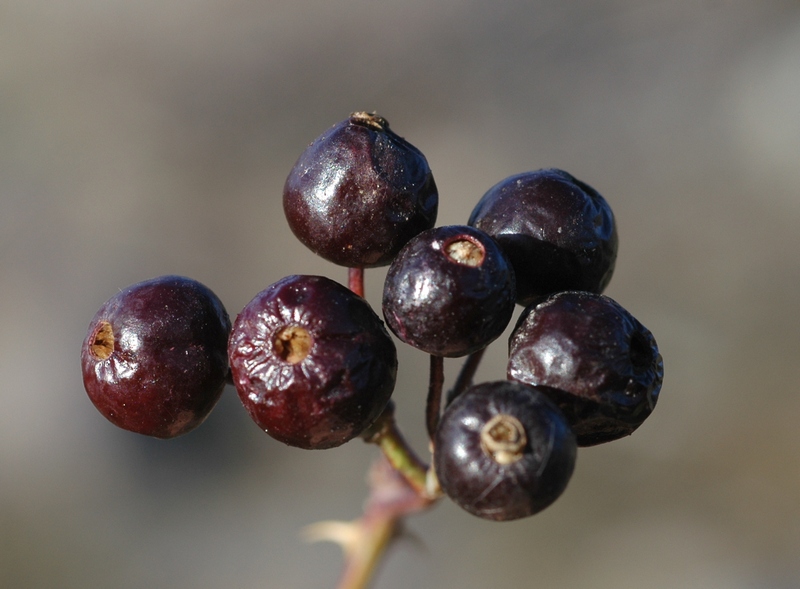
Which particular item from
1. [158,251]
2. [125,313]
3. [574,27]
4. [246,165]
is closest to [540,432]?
[125,313]

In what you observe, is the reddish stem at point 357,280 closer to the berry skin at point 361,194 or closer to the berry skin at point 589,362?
the berry skin at point 361,194

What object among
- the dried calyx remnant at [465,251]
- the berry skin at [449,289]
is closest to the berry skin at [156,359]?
the berry skin at [449,289]

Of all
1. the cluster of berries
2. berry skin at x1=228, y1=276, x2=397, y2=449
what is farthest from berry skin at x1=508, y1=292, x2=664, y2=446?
berry skin at x1=228, y1=276, x2=397, y2=449

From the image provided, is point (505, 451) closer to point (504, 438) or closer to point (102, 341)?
point (504, 438)

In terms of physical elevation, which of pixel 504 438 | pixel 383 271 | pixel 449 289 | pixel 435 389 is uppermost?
pixel 449 289

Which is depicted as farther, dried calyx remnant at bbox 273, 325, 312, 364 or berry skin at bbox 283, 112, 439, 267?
berry skin at bbox 283, 112, 439, 267

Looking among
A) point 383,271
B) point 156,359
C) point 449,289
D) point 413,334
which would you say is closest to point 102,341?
point 156,359

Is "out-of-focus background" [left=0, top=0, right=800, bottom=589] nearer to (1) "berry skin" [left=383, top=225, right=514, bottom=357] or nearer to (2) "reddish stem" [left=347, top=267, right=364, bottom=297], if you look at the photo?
(2) "reddish stem" [left=347, top=267, right=364, bottom=297]
